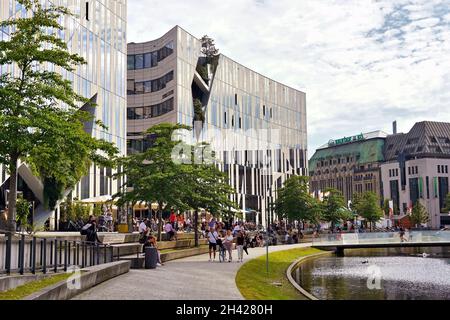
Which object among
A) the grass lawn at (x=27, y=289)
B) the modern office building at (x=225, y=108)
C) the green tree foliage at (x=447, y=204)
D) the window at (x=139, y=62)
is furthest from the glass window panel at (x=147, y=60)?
the green tree foliage at (x=447, y=204)

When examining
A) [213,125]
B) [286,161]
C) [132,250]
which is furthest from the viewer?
[286,161]

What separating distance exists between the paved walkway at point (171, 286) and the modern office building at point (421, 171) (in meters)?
123

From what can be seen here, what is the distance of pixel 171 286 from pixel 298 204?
4448 cm

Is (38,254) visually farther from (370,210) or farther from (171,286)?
(370,210)

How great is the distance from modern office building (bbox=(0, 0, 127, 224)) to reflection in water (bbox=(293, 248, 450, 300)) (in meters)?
20.7

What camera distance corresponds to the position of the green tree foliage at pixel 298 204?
61.6m

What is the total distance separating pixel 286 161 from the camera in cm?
9938

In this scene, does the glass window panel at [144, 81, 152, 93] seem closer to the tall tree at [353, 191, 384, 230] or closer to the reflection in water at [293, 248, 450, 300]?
the reflection in water at [293, 248, 450, 300]

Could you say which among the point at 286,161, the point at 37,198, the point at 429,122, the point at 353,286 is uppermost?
the point at 429,122

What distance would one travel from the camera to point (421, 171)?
14450cm

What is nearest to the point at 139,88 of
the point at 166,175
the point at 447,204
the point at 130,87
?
the point at 130,87
